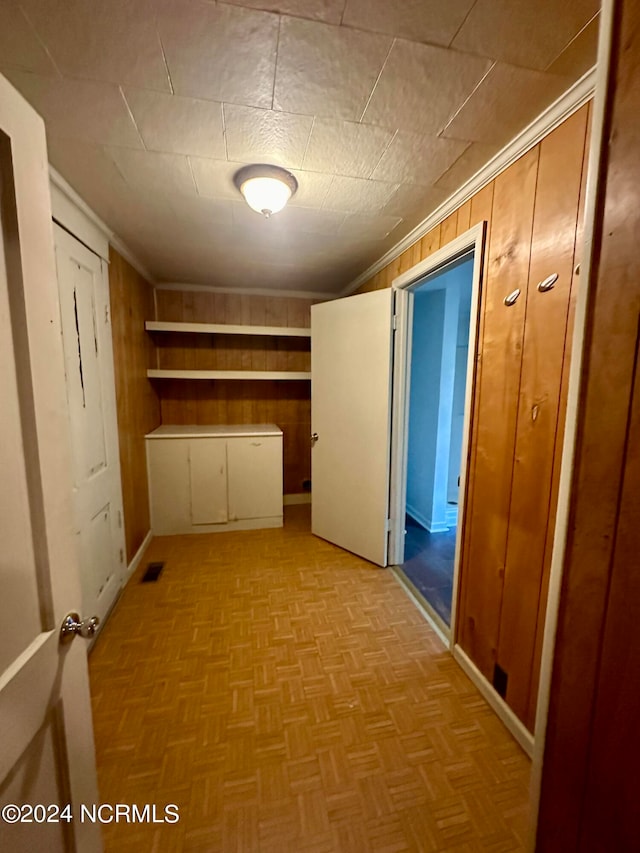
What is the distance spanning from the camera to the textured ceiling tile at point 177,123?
1126 millimetres

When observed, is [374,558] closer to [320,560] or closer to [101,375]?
[320,560]

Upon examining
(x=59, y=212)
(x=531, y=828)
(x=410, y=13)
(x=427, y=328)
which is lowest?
(x=531, y=828)

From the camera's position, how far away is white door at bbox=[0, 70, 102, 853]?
1.94 ft

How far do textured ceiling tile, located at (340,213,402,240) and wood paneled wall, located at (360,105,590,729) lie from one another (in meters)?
0.44

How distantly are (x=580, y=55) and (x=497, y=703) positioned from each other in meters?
2.32

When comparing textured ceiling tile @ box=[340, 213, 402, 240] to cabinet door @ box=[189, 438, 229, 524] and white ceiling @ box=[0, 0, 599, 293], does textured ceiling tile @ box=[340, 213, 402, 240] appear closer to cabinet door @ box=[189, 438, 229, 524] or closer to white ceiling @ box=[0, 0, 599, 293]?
white ceiling @ box=[0, 0, 599, 293]

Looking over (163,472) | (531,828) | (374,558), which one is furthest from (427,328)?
(531,828)

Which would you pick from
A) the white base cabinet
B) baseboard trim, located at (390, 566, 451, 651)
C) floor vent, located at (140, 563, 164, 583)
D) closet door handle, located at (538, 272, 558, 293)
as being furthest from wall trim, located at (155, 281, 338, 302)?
baseboard trim, located at (390, 566, 451, 651)

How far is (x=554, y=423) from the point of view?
3.92 ft

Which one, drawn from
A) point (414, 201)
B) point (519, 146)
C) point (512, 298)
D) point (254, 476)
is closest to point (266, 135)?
point (414, 201)

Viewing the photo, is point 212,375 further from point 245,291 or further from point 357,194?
point 357,194

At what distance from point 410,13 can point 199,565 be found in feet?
9.81

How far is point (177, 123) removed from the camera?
1.24 m

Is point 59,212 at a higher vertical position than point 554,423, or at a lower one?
higher
